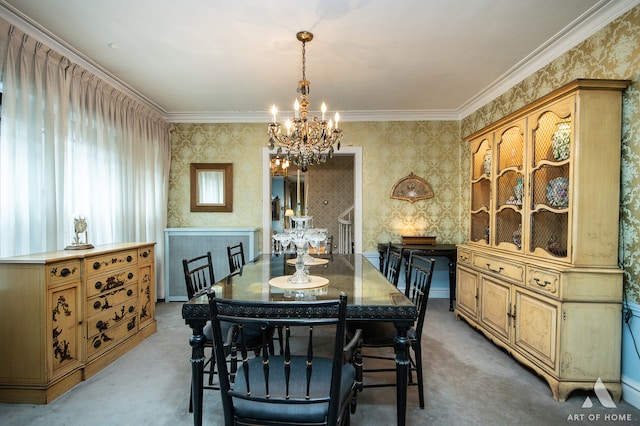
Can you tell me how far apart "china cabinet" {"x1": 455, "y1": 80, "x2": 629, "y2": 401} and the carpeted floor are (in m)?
0.16

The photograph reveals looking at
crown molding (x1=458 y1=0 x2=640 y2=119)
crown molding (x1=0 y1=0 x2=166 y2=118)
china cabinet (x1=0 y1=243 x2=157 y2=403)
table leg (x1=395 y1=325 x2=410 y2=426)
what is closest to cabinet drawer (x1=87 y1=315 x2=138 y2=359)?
china cabinet (x1=0 y1=243 x2=157 y2=403)

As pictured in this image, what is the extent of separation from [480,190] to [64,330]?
3.84 metres

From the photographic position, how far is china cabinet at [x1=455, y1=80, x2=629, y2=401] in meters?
2.06

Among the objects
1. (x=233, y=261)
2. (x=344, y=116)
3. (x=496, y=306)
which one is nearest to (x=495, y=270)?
(x=496, y=306)

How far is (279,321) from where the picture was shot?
3.83 feet

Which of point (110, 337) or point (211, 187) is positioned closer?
point (110, 337)

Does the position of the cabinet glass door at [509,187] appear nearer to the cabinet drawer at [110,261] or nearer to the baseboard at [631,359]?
the baseboard at [631,359]

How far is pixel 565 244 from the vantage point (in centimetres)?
221

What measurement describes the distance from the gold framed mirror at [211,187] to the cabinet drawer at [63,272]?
2.44m

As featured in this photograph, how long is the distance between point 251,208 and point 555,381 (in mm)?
3793

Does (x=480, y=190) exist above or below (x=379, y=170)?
below

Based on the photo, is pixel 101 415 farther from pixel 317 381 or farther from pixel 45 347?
pixel 317 381

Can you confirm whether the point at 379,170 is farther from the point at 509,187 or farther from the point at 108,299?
the point at 108,299

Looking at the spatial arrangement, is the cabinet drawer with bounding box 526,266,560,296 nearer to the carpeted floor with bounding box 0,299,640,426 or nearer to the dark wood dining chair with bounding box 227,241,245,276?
the carpeted floor with bounding box 0,299,640,426
